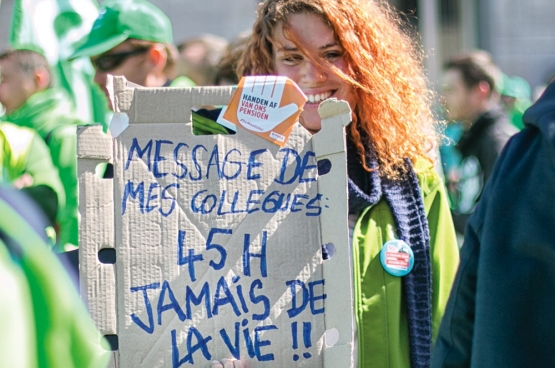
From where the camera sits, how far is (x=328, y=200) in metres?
1.80

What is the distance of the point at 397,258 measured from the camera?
83.9 inches

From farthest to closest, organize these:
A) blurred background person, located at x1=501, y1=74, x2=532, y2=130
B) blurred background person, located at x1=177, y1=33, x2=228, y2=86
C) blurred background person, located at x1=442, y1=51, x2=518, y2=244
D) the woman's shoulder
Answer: blurred background person, located at x1=501, y1=74, x2=532, y2=130
blurred background person, located at x1=177, y1=33, x2=228, y2=86
blurred background person, located at x1=442, y1=51, x2=518, y2=244
the woman's shoulder

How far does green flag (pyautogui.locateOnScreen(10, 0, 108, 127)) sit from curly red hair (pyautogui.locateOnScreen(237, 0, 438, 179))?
168 cm

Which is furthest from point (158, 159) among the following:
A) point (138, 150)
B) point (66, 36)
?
point (66, 36)

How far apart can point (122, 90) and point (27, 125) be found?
7.52ft

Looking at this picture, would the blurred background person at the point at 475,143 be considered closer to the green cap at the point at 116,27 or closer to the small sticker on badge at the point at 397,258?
the green cap at the point at 116,27

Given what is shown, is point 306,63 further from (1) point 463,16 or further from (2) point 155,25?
(1) point 463,16

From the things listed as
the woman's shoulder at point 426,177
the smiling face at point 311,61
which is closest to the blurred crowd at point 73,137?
the woman's shoulder at point 426,177

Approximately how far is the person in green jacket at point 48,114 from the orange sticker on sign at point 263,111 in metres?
1.72

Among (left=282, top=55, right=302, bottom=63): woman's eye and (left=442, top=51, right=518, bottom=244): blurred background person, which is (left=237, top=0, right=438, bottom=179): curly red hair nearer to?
(left=282, top=55, right=302, bottom=63): woman's eye

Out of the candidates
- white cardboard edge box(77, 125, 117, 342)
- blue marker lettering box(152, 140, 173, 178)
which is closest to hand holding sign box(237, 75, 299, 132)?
blue marker lettering box(152, 140, 173, 178)

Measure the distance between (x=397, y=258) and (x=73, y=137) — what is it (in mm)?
1850

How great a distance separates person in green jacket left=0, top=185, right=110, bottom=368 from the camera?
3.13ft

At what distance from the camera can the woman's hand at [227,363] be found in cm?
173
